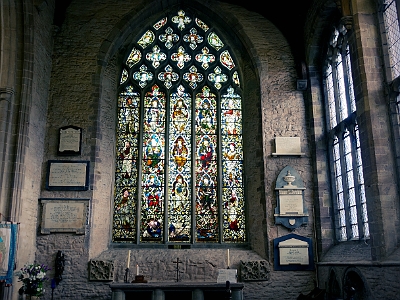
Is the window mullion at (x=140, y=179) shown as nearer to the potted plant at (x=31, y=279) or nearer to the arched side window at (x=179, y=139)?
the arched side window at (x=179, y=139)

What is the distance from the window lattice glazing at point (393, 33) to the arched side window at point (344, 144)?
1.19 meters

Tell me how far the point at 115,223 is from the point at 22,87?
3110 mm

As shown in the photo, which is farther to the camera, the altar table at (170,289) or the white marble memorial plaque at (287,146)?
the white marble memorial plaque at (287,146)

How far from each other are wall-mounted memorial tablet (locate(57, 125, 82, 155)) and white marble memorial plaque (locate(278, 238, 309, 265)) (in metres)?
4.19

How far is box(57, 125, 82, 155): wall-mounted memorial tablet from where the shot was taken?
8.96 metres

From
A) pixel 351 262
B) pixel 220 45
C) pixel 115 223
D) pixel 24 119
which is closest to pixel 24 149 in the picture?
pixel 24 119

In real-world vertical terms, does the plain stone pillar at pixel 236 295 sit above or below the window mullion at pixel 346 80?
below

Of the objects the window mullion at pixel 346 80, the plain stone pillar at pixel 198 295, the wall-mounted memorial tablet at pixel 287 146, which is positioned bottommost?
the plain stone pillar at pixel 198 295

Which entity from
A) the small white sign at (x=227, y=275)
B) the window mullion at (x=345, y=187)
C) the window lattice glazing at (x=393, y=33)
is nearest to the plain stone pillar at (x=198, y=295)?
the small white sign at (x=227, y=275)

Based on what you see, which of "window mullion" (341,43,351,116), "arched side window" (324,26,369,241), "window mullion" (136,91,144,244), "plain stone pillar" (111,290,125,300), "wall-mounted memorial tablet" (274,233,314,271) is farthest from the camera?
"window mullion" (136,91,144,244)

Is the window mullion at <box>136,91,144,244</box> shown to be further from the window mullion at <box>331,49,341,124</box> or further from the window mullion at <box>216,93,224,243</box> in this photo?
the window mullion at <box>331,49,341,124</box>

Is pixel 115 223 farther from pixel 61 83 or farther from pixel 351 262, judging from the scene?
pixel 351 262

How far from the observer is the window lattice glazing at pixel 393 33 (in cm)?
708

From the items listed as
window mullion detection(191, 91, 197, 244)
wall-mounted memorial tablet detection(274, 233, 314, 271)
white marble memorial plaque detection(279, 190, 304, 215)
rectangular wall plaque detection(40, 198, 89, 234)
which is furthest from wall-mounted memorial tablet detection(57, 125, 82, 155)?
wall-mounted memorial tablet detection(274, 233, 314, 271)
